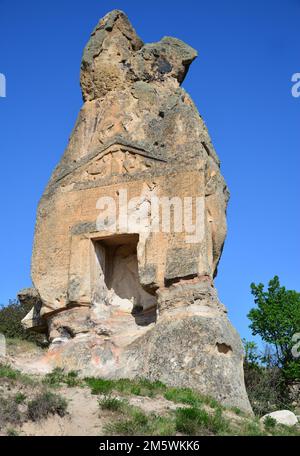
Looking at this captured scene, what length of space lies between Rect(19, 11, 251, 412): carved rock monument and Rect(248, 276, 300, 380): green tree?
958 centimetres

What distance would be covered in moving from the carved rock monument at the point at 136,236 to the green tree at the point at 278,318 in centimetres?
958

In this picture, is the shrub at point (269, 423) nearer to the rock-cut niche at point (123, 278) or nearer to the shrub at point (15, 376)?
the rock-cut niche at point (123, 278)

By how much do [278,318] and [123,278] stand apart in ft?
35.2

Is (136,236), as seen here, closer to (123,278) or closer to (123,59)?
(123,278)

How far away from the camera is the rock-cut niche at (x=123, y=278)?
1438cm

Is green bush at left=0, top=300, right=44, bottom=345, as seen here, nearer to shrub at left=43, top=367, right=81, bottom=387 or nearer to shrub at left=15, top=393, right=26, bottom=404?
shrub at left=43, top=367, right=81, bottom=387

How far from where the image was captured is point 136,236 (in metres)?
14.3

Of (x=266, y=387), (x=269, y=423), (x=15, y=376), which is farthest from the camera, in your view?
(x=266, y=387)

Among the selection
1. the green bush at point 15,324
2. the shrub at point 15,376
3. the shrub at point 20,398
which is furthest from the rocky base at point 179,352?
the green bush at point 15,324

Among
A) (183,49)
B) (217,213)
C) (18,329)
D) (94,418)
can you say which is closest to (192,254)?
(217,213)

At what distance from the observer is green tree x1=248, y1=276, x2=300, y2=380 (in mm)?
23312

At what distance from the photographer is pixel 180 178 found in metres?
13.9

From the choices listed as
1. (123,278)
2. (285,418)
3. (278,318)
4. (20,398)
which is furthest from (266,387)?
(20,398)
